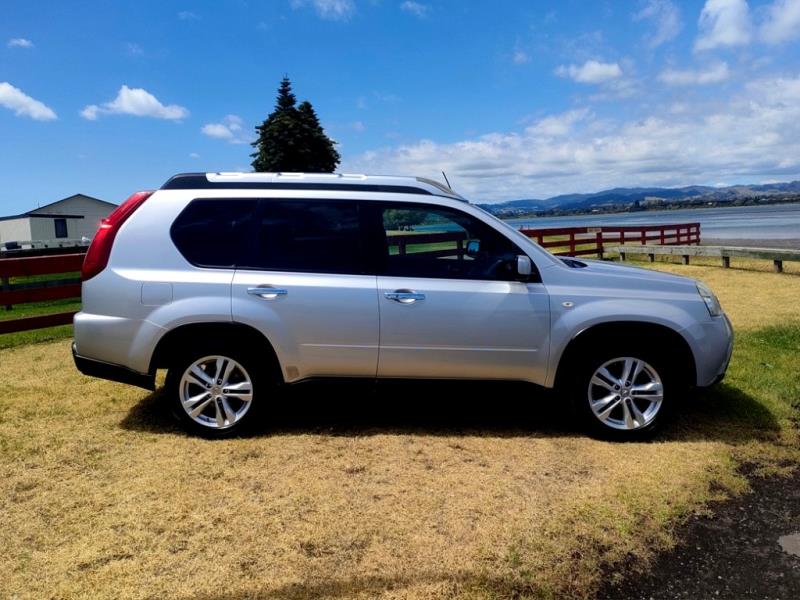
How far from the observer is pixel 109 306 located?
4.02 m

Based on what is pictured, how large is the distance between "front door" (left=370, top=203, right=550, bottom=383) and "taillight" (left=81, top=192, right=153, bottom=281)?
1.80m

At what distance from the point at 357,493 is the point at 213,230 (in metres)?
2.12

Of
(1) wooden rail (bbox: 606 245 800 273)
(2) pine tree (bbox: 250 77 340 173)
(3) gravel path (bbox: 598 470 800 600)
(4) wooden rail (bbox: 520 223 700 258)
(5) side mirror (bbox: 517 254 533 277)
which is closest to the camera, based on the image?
(3) gravel path (bbox: 598 470 800 600)

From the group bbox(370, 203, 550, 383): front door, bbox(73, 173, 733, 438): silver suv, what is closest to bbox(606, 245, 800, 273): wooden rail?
bbox(73, 173, 733, 438): silver suv

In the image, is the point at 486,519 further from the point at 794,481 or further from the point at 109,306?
the point at 109,306

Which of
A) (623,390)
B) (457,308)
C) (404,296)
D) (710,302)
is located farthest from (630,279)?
(404,296)

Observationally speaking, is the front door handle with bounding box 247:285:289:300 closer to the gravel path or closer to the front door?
the front door

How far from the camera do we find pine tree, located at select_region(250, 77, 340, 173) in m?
45.3

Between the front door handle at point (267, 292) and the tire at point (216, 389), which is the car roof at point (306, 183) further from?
the tire at point (216, 389)

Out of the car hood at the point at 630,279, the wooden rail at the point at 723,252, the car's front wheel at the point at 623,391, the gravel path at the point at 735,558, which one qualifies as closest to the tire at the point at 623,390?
the car's front wheel at the point at 623,391

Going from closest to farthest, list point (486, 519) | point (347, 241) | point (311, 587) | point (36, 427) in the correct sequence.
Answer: point (311, 587)
point (486, 519)
point (347, 241)
point (36, 427)

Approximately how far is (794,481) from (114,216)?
4936 mm

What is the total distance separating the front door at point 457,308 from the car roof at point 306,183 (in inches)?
7.5

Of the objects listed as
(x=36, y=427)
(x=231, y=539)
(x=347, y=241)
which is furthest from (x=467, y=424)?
(x=36, y=427)
